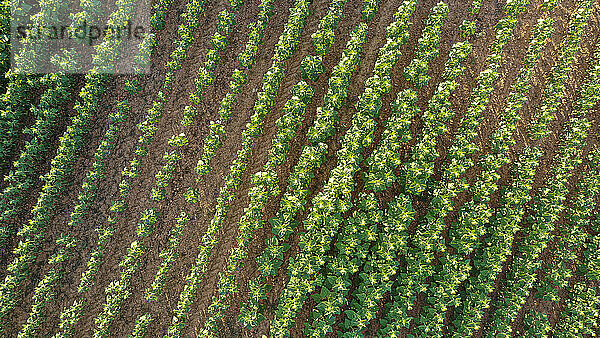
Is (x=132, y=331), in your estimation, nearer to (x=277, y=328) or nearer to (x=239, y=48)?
(x=277, y=328)

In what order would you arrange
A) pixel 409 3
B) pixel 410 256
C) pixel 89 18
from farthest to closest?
pixel 89 18 < pixel 409 3 < pixel 410 256

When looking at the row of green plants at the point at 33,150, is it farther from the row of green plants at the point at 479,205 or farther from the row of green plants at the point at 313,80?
the row of green plants at the point at 479,205

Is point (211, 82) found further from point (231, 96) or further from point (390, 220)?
point (390, 220)

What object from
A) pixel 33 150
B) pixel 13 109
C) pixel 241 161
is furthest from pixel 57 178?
pixel 241 161

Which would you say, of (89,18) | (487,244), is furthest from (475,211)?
(89,18)

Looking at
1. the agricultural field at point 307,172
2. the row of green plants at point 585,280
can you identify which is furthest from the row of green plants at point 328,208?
the row of green plants at point 585,280

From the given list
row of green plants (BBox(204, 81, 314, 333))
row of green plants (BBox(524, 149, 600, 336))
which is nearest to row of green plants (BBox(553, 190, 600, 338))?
row of green plants (BBox(524, 149, 600, 336))

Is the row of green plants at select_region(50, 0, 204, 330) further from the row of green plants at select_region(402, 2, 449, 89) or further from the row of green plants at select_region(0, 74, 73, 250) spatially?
the row of green plants at select_region(402, 2, 449, 89)
